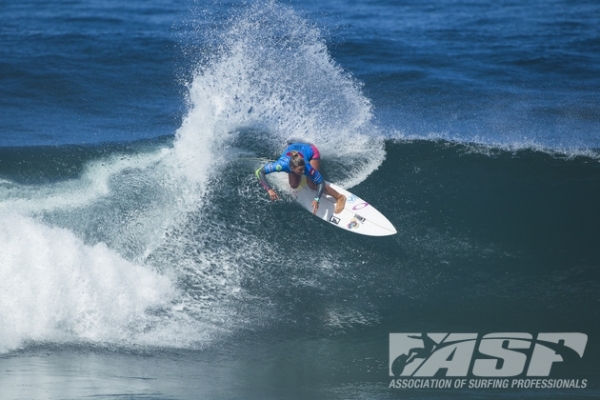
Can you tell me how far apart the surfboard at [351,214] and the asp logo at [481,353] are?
212cm

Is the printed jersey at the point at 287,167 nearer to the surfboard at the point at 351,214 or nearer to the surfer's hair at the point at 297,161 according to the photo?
the surfer's hair at the point at 297,161

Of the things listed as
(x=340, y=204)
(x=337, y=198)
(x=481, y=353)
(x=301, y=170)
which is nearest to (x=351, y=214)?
(x=340, y=204)

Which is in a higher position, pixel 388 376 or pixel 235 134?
pixel 235 134

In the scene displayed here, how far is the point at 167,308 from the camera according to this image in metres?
11.0

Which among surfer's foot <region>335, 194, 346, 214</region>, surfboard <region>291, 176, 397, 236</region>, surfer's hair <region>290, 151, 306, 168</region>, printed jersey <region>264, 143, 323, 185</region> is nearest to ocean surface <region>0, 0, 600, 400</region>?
surfboard <region>291, 176, 397, 236</region>

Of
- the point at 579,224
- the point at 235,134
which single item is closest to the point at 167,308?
the point at 235,134

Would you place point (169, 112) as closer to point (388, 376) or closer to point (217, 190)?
point (217, 190)

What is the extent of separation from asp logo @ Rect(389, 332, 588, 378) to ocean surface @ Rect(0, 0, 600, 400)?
3 cm

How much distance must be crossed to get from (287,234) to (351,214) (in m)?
1.18

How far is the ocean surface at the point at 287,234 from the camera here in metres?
10.1

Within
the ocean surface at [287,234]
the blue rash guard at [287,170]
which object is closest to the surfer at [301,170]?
the blue rash guard at [287,170]

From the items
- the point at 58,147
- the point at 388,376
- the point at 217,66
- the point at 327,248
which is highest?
the point at 217,66

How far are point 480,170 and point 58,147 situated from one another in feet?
29.2

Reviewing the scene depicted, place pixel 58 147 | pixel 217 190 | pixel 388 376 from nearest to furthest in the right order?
pixel 388 376 → pixel 217 190 → pixel 58 147
